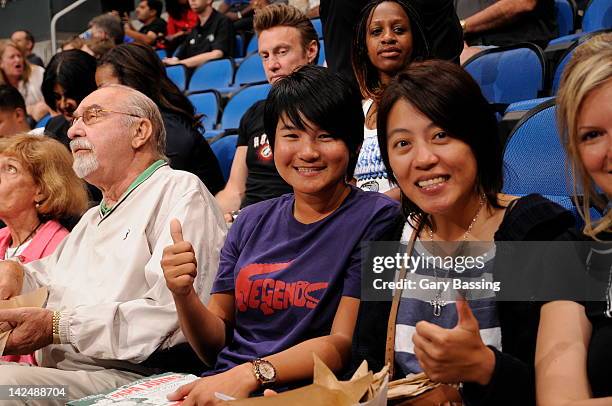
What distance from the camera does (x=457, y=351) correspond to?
1.19 metres

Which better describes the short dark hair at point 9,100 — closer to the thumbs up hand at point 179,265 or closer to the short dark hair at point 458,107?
the thumbs up hand at point 179,265

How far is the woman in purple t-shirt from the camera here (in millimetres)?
1705

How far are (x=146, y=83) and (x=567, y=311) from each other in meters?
2.47

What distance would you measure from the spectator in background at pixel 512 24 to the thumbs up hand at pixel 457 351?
2338 millimetres

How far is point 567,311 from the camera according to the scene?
50.1 inches

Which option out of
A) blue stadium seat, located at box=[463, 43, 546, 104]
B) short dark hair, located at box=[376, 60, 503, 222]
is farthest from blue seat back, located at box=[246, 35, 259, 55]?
short dark hair, located at box=[376, 60, 503, 222]

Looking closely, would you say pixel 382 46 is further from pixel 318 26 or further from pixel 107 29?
pixel 107 29

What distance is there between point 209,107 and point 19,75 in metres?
2.44

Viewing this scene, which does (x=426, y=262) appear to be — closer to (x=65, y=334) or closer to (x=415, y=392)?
(x=415, y=392)

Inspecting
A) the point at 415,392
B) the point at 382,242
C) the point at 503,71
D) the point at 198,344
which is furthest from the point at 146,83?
the point at 415,392

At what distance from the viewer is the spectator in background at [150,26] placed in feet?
25.7

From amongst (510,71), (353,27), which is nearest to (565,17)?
(510,71)

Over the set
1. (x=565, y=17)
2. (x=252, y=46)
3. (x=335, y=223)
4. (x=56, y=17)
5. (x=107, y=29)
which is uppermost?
(x=56, y=17)

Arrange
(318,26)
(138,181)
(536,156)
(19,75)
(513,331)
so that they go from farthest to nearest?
(19,75)
(318,26)
(138,181)
(536,156)
(513,331)
